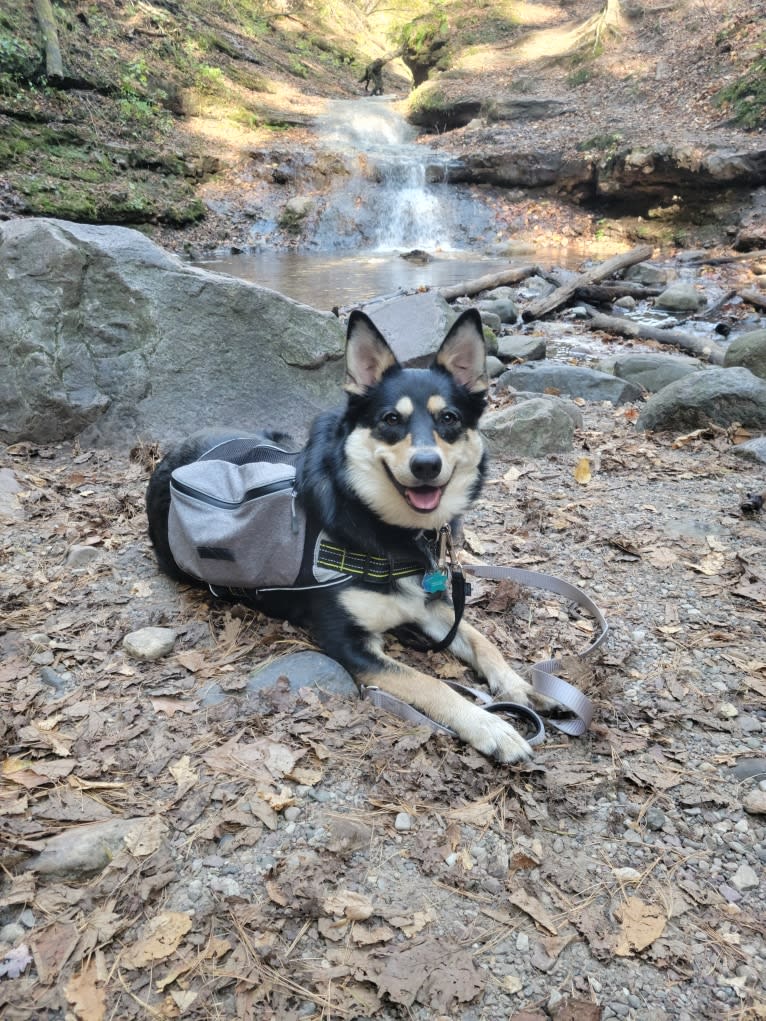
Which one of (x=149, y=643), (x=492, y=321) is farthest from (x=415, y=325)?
(x=149, y=643)

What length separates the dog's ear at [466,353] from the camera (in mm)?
3074

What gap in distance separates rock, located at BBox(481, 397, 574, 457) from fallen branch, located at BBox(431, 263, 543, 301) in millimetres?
7284

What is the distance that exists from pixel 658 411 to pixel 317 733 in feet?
16.1

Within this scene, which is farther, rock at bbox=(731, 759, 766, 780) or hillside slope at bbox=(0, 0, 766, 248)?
hillside slope at bbox=(0, 0, 766, 248)

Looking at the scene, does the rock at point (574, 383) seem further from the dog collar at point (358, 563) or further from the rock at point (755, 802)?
the rock at point (755, 802)

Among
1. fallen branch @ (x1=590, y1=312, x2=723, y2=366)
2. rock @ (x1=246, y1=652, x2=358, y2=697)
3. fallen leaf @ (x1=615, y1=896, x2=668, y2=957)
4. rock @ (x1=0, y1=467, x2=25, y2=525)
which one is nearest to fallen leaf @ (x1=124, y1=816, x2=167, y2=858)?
rock @ (x1=246, y1=652, x2=358, y2=697)

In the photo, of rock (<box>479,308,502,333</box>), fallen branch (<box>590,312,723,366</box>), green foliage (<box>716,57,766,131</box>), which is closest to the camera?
fallen branch (<box>590,312,723,366</box>)

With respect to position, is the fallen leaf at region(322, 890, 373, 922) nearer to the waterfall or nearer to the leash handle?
the leash handle

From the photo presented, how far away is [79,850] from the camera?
2.03 meters

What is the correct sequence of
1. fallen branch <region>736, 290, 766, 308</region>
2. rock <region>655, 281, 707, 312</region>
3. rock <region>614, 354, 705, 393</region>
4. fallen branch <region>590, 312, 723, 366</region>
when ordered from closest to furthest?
1. rock <region>614, 354, 705, 393</region>
2. fallen branch <region>590, 312, 723, 366</region>
3. fallen branch <region>736, 290, 766, 308</region>
4. rock <region>655, 281, 707, 312</region>

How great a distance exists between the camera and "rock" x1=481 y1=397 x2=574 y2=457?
5.83 metres

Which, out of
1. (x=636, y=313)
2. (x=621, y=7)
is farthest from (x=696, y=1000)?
(x=621, y=7)

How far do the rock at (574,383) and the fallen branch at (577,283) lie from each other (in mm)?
4539

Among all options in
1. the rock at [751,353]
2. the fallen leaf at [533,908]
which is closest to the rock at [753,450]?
the rock at [751,353]
